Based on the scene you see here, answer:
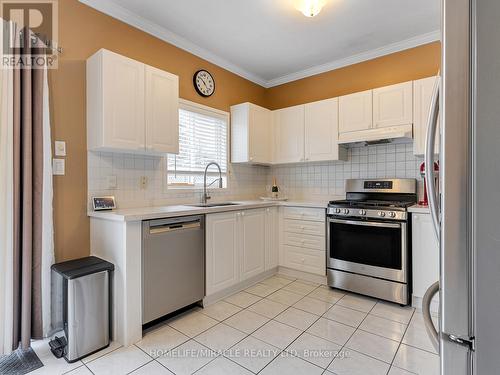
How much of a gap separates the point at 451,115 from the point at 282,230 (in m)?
2.82

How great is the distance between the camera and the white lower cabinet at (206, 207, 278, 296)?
2621 mm

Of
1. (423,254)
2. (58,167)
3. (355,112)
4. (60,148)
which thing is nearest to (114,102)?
(60,148)

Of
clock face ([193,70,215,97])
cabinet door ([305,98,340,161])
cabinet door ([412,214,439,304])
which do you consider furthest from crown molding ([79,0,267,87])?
cabinet door ([412,214,439,304])

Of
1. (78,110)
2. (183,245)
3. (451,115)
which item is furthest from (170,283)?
(451,115)

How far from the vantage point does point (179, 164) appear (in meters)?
3.12

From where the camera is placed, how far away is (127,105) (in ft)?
7.63

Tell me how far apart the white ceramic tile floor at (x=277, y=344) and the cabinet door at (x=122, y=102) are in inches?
60.3

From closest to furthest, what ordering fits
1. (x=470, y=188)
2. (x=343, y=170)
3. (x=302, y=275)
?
(x=470, y=188)
(x=302, y=275)
(x=343, y=170)

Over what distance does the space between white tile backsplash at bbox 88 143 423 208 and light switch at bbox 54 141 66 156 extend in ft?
0.65

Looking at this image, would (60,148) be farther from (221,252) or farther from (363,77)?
(363,77)

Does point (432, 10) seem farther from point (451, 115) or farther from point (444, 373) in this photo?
point (444, 373)

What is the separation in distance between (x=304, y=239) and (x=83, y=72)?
2.75 meters

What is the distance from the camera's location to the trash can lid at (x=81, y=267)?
1831 millimetres

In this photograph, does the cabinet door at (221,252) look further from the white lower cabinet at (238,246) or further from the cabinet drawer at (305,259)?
the cabinet drawer at (305,259)
